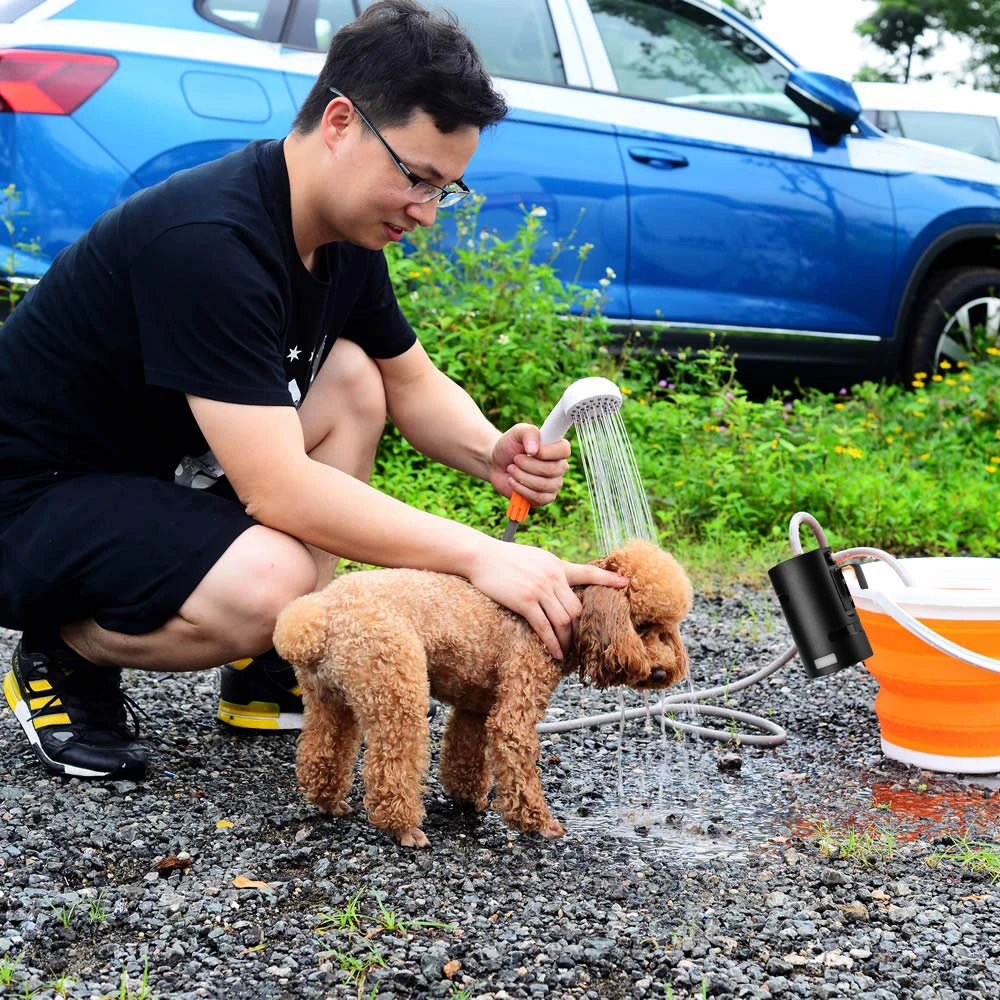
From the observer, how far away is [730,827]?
8.48 feet

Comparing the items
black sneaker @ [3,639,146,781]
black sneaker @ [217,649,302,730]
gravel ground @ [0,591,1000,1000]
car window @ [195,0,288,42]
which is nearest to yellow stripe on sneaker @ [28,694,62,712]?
black sneaker @ [3,639,146,781]

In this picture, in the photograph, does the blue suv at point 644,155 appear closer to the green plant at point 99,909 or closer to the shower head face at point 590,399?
the shower head face at point 590,399

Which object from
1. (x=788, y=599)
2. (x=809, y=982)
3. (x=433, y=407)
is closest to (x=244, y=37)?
(x=433, y=407)

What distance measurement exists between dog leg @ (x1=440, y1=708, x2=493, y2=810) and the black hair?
1.22 metres

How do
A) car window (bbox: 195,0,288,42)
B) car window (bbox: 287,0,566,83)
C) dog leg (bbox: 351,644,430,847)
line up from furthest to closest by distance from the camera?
car window (bbox: 287,0,566,83), car window (bbox: 195,0,288,42), dog leg (bbox: 351,644,430,847)

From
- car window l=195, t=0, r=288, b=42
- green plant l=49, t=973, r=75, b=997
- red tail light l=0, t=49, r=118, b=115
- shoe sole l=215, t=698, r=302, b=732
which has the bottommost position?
shoe sole l=215, t=698, r=302, b=732

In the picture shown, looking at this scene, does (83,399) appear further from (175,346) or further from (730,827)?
(730,827)

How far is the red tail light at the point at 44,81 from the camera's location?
4238 mm

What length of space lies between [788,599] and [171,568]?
4.34ft

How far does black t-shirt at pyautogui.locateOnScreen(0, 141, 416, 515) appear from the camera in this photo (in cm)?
237

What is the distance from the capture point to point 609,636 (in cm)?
227

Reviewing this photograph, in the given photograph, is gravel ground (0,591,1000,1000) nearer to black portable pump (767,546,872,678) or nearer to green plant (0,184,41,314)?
black portable pump (767,546,872,678)

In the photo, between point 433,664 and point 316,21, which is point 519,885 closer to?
point 433,664

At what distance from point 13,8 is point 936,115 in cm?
500
